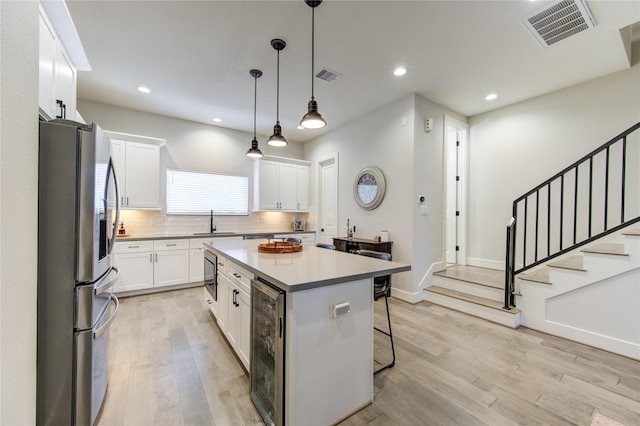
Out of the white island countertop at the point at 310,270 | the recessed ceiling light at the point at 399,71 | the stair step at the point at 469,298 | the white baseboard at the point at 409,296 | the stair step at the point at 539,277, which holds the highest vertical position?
the recessed ceiling light at the point at 399,71

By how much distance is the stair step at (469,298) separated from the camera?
10.5ft

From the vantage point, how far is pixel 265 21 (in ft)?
7.91

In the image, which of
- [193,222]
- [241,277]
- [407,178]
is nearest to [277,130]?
[241,277]

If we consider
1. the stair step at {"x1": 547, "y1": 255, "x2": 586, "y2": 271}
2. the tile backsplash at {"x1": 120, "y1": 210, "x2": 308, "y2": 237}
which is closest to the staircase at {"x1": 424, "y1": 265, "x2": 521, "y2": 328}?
the stair step at {"x1": 547, "y1": 255, "x2": 586, "y2": 271}

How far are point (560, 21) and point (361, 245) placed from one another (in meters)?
3.38

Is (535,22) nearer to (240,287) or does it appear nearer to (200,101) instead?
(240,287)

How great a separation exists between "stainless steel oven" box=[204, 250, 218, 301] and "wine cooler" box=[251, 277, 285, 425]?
1228 mm

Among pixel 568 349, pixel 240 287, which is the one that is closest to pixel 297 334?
pixel 240 287

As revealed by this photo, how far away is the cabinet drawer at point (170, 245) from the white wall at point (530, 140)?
515cm

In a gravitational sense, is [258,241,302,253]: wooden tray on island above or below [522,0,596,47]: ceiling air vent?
below

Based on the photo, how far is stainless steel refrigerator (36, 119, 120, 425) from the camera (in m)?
1.31

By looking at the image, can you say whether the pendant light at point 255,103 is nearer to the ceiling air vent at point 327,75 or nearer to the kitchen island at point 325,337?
the ceiling air vent at point 327,75

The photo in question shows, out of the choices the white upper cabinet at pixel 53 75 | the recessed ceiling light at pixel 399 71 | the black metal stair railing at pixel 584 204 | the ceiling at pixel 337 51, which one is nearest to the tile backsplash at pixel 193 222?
the ceiling at pixel 337 51

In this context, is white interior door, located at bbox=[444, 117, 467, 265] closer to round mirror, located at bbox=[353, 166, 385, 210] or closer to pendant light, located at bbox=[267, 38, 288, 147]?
round mirror, located at bbox=[353, 166, 385, 210]
